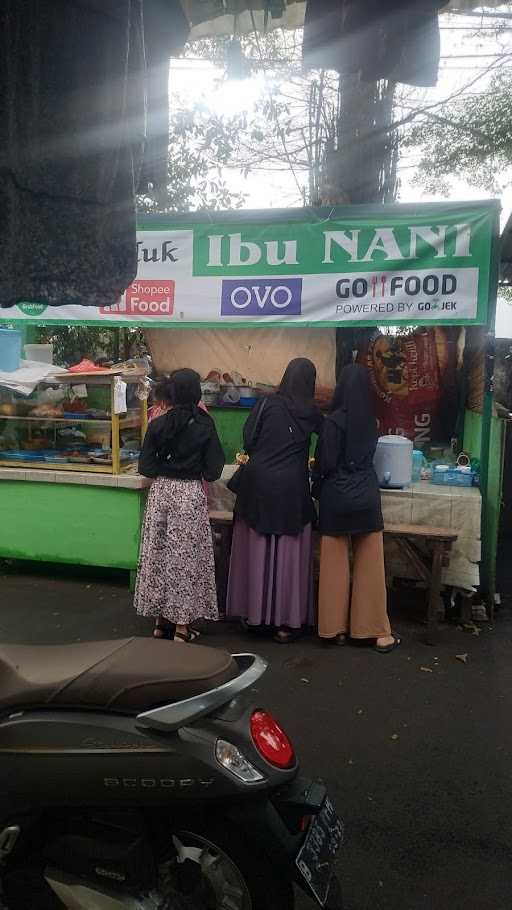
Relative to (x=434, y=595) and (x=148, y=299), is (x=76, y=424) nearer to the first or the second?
(x=148, y=299)

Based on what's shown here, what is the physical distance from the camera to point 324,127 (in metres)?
8.59

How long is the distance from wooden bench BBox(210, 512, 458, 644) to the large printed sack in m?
1.30

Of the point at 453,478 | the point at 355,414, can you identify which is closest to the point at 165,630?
the point at 355,414

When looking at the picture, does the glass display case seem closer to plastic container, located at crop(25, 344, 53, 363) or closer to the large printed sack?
plastic container, located at crop(25, 344, 53, 363)

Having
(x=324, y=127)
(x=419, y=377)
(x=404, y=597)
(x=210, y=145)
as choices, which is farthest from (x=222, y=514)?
(x=210, y=145)

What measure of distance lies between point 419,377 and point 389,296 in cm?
126

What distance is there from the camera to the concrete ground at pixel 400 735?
8.84 feet

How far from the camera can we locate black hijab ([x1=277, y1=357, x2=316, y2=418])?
4.85m

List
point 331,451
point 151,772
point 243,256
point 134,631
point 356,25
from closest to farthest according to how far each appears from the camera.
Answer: point 151,772
point 356,25
point 331,451
point 134,631
point 243,256

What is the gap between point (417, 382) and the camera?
6516 millimetres

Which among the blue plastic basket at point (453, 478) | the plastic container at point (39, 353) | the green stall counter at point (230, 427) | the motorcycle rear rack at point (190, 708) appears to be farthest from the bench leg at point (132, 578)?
the motorcycle rear rack at point (190, 708)

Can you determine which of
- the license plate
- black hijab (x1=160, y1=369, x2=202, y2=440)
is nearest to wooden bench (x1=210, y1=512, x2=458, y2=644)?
black hijab (x1=160, y1=369, x2=202, y2=440)

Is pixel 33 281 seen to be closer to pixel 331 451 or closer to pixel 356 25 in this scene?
pixel 356 25

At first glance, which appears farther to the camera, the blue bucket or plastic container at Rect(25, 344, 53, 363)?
plastic container at Rect(25, 344, 53, 363)
